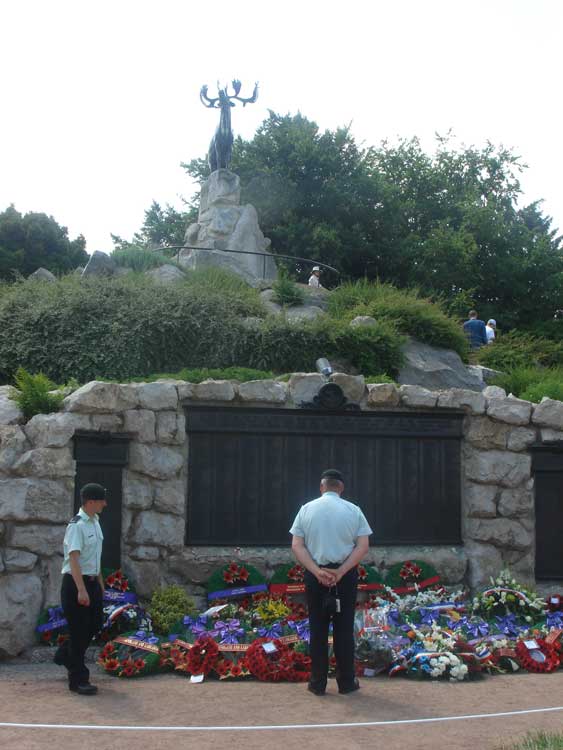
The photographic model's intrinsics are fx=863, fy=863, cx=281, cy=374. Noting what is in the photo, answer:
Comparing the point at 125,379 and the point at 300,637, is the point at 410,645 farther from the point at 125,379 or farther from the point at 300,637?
the point at 125,379

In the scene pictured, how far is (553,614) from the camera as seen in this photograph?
7.69 meters

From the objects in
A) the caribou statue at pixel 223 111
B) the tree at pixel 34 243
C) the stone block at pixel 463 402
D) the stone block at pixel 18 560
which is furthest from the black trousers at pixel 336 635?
A: the tree at pixel 34 243

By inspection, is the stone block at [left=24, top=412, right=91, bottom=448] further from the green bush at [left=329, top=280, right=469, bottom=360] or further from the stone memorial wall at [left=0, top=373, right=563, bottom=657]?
the green bush at [left=329, top=280, right=469, bottom=360]

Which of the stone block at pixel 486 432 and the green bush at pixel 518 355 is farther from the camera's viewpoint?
the green bush at pixel 518 355

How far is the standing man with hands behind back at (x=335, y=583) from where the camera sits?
5.69 meters

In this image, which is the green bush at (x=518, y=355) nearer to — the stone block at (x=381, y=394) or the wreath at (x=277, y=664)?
the stone block at (x=381, y=394)

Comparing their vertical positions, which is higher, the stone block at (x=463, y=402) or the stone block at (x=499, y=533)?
the stone block at (x=463, y=402)

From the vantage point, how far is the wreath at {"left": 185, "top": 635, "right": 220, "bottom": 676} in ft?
20.6

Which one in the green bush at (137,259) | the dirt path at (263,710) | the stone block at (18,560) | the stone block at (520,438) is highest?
the green bush at (137,259)

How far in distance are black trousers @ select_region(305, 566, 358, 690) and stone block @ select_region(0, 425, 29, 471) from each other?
9.66 ft

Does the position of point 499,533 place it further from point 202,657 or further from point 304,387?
point 202,657

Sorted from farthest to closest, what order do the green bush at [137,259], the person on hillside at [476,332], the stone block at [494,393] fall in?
the green bush at [137,259] → the person on hillside at [476,332] → the stone block at [494,393]

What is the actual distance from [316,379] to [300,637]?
2466 mm

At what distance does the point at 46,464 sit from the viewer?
7.27 metres
